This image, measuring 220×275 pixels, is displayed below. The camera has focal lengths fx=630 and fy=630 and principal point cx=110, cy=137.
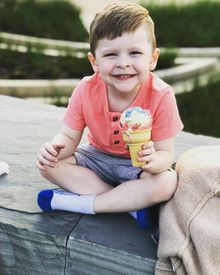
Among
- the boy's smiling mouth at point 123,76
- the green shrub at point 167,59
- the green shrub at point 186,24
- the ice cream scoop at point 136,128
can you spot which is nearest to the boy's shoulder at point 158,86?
the boy's smiling mouth at point 123,76

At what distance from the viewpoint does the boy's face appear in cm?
247

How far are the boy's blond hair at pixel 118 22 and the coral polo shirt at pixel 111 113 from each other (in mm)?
218

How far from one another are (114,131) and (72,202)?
35 cm

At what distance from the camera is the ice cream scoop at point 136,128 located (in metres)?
2.30

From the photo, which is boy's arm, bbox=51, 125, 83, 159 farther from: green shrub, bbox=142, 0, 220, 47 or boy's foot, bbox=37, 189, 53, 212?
green shrub, bbox=142, 0, 220, 47

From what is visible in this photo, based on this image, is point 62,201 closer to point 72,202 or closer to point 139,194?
point 72,202

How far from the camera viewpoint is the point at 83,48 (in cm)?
670

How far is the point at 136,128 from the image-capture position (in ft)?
7.55

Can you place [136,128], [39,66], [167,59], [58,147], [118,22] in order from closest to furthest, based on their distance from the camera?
1. [136,128]
2. [118,22]
3. [58,147]
4. [39,66]
5. [167,59]

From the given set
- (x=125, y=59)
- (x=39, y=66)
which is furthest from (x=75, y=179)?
(x=39, y=66)

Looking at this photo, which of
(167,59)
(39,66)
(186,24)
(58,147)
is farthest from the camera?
(186,24)

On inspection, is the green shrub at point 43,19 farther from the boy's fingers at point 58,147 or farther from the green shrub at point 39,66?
the boy's fingers at point 58,147

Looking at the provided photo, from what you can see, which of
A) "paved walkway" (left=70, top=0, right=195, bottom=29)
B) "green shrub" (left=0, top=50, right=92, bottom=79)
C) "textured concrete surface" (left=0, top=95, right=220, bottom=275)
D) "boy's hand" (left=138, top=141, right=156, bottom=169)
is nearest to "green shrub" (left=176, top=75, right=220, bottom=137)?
"green shrub" (left=0, top=50, right=92, bottom=79)

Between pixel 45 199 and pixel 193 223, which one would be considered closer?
pixel 193 223
